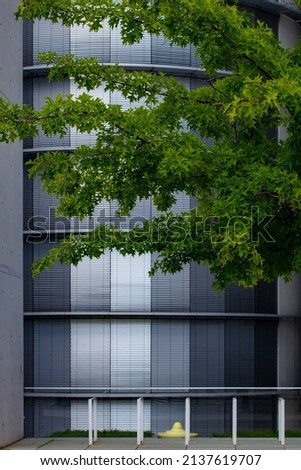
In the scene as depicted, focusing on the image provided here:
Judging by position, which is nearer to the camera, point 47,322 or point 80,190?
point 80,190

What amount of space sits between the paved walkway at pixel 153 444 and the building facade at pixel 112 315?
490cm

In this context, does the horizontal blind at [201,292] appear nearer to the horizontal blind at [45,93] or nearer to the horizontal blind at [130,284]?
the horizontal blind at [130,284]

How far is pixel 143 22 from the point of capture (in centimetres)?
1590

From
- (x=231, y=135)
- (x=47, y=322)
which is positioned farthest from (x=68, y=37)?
(x=231, y=135)

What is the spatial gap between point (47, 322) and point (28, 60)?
6.47 meters

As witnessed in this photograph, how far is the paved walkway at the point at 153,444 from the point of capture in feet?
64.3

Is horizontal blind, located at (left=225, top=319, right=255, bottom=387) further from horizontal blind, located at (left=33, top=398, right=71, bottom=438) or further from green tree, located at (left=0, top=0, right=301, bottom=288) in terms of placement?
green tree, located at (left=0, top=0, right=301, bottom=288)

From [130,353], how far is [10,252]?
6390 mm

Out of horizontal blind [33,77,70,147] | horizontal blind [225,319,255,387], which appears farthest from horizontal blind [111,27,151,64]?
horizontal blind [225,319,255,387]

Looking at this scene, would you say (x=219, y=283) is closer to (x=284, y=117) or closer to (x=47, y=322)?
(x=284, y=117)

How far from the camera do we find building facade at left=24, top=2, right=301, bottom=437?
2675 cm

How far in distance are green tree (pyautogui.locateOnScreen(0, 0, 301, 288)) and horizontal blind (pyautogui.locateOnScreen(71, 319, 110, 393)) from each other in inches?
389

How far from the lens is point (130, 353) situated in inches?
1055

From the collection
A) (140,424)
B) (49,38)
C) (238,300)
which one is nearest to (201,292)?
(238,300)
